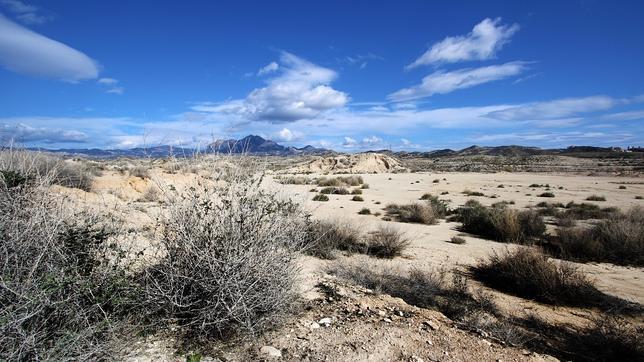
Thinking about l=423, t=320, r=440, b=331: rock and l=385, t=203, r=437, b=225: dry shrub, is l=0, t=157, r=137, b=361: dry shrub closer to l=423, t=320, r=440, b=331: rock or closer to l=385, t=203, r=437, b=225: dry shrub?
l=423, t=320, r=440, b=331: rock

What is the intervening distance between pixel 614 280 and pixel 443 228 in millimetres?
5681

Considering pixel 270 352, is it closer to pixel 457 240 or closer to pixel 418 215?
pixel 457 240

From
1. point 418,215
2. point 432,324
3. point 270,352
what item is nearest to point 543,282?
point 432,324

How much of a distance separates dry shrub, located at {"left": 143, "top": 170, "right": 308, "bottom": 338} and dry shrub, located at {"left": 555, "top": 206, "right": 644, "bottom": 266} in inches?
319

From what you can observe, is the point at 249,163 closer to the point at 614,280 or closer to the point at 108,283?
the point at 108,283

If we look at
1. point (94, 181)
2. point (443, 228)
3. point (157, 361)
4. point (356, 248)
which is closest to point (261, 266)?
point (157, 361)

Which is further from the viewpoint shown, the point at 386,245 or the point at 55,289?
the point at 386,245

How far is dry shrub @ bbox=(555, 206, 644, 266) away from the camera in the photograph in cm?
851

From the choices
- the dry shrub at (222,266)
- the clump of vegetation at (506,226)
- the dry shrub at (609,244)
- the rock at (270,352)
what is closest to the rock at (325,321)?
the dry shrub at (222,266)

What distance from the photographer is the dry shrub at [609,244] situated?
27.9 feet

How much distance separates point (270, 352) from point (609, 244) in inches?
360

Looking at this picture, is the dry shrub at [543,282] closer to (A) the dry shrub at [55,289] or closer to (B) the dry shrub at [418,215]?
(A) the dry shrub at [55,289]

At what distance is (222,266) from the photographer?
342 cm

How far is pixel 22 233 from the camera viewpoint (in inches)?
118
